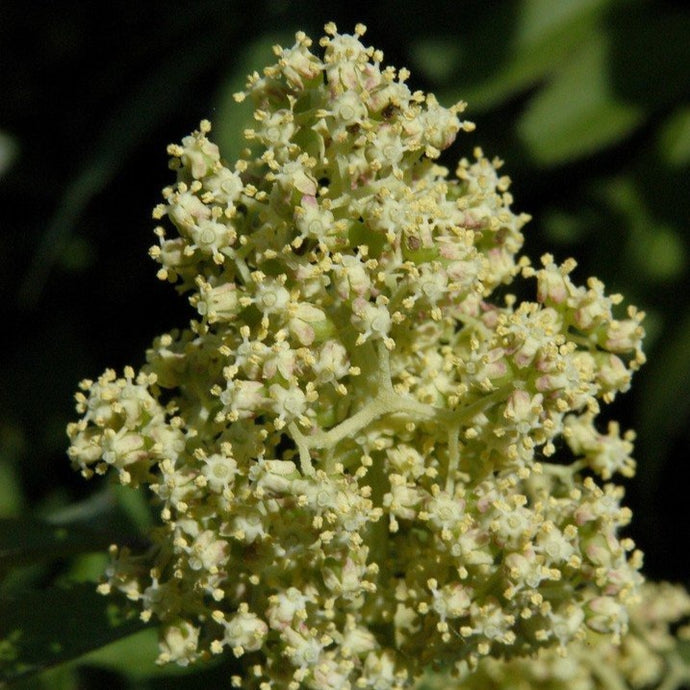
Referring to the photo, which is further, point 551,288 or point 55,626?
point 55,626

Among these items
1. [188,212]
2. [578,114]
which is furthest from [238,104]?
[188,212]

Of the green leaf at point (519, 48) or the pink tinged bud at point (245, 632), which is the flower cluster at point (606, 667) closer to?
the pink tinged bud at point (245, 632)

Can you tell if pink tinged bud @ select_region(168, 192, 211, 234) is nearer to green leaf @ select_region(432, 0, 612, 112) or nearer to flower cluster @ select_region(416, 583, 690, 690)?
flower cluster @ select_region(416, 583, 690, 690)

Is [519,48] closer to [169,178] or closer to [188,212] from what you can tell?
[169,178]

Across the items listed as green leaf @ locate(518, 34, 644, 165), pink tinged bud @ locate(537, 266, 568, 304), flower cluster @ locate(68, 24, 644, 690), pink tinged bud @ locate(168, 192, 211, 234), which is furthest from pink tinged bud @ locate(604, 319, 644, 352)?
green leaf @ locate(518, 34, 644, 165)

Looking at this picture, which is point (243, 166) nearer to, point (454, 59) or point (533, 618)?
point (533, 618)

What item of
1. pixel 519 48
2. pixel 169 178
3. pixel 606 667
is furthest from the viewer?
pixel 169 178

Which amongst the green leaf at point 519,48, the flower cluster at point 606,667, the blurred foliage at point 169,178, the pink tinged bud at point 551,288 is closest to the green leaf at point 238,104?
the blurred foliage at point 169,178
